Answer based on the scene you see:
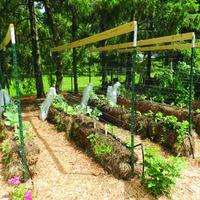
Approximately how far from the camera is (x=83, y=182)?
12.8 feet

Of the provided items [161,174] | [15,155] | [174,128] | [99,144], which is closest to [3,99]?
[15,155]

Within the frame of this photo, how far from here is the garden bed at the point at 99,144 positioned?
400 centimetres

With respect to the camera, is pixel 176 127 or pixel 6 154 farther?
pixel 176 127

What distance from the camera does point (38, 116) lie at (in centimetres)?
780

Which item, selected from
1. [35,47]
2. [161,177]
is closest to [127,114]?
[161,177]

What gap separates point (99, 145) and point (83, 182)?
76 cm

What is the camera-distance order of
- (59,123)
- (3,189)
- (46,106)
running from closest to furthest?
(3,189)
(59,123)
(46,106)

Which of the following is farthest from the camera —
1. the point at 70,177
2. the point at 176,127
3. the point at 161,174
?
the point at 176,127

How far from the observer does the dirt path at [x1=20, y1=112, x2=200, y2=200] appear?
3.60 metres

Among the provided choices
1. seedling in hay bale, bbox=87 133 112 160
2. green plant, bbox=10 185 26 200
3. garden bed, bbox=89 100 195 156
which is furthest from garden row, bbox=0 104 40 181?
garden bed, bbox=89 100 195 156

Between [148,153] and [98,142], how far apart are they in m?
0.89

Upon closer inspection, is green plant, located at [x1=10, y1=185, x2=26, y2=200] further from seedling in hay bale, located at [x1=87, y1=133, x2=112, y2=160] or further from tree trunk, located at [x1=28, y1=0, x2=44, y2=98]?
tree trunk, located at [x1=28, y1=0, x2=44, y2=98]

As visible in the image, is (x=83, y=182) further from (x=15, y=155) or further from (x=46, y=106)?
(x=46, y=106)

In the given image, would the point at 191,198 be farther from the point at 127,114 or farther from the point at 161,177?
the point at 127,114
